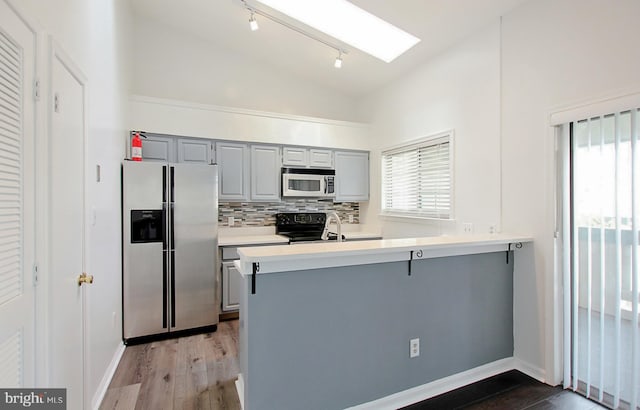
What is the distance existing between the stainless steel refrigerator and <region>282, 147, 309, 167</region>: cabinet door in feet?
3.51

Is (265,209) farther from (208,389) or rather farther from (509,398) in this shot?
(509,398)

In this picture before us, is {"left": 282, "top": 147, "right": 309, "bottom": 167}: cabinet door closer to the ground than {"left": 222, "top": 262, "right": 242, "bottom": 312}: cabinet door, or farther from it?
farther from it

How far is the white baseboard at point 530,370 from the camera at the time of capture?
Answer: 2381mm

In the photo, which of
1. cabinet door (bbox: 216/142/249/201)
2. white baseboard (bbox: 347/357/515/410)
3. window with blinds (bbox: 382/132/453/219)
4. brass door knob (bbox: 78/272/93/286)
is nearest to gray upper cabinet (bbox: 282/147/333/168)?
cabinet door (bbox: 216/142/249/201)

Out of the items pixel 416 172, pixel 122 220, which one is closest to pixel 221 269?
pixel 122 220

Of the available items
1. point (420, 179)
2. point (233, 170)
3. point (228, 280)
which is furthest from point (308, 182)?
→ point (228, 280)

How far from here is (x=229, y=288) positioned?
3.63 metres

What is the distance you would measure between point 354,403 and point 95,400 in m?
1.73

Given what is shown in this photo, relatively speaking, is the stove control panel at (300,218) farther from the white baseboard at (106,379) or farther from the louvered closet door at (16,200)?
the louvered closet door at (16,200)

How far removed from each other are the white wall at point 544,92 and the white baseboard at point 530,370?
0.10 ft

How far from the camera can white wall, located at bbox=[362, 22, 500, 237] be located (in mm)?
2783

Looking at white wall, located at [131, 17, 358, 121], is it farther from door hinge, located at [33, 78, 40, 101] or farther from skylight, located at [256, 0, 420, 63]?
door hinge, located at [33, 78, 40, 101]

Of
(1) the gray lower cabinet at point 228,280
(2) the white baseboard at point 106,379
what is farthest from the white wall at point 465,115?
(2) the white baseboard at point 106,379

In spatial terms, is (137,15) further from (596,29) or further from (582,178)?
(582,178)
